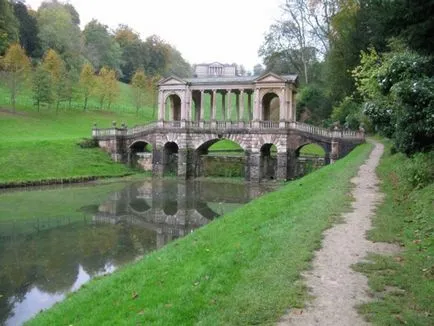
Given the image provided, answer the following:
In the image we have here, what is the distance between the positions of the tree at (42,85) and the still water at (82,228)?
2683 centimetres

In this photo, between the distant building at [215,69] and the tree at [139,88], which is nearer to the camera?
the tree at [139,88]

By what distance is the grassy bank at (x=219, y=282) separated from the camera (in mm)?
7293

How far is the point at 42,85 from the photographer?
57.6 m

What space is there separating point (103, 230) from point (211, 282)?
13.6 meters

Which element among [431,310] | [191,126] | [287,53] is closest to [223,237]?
[431,310]

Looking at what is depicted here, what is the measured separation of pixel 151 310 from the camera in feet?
25.5

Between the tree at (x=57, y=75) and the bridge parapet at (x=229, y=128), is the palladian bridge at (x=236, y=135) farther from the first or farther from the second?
the tree at (x=57, y=75)

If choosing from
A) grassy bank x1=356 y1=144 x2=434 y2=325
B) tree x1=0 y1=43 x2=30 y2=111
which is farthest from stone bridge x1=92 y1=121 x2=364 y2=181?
grassy bank x1=356 y1=144 x2=434 y2=325

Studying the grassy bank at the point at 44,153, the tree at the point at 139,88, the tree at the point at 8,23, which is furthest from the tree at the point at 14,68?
the tree at the point at 139,88

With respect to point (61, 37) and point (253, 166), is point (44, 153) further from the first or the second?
point (61, 37)

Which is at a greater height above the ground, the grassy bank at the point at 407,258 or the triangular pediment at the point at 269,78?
the triangular pediment at the point at 269,78

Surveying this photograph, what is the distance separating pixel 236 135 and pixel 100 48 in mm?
59902

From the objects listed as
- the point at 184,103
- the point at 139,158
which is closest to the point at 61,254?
the point at 184,103

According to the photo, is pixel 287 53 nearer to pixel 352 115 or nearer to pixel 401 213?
pixel 352 115
